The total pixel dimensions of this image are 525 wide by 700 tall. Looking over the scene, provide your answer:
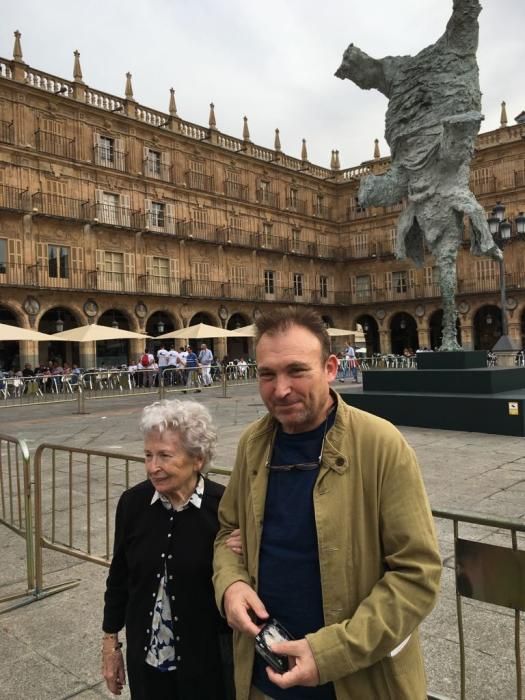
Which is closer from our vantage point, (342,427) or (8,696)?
(342,427)

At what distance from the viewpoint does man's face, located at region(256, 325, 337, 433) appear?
4.18ft

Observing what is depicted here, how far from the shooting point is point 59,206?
2141 centimetres

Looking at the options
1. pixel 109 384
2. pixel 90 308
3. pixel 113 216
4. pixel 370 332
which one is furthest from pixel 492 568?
pixel 370 332

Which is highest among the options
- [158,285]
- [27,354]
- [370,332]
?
[158,285]

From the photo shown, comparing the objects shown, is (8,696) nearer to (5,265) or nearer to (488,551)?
(488,551)

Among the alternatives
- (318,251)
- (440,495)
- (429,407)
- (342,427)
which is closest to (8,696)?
(342,427)

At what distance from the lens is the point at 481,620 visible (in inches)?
97.4

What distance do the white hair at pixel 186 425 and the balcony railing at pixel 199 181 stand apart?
2597 cm

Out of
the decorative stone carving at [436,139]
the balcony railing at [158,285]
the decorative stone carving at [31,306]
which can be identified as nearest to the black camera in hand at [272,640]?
the decorative stone carving at [436,139]

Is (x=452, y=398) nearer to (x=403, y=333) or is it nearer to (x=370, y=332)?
(x=403, y=333)

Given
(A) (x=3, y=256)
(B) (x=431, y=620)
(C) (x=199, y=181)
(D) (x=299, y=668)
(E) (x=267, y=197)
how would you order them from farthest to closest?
(E) (x=267, y=197), (C) (x=199, y=181), (A) (x=3, y=256), (B) (x=431, y=620), (D) (x=299, y=668)

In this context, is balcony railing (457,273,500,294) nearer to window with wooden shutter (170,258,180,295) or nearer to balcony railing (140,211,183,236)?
window with wooden shutter (170,258,180,295)

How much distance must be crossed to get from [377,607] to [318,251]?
32529mm

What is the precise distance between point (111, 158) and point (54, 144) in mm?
2737
